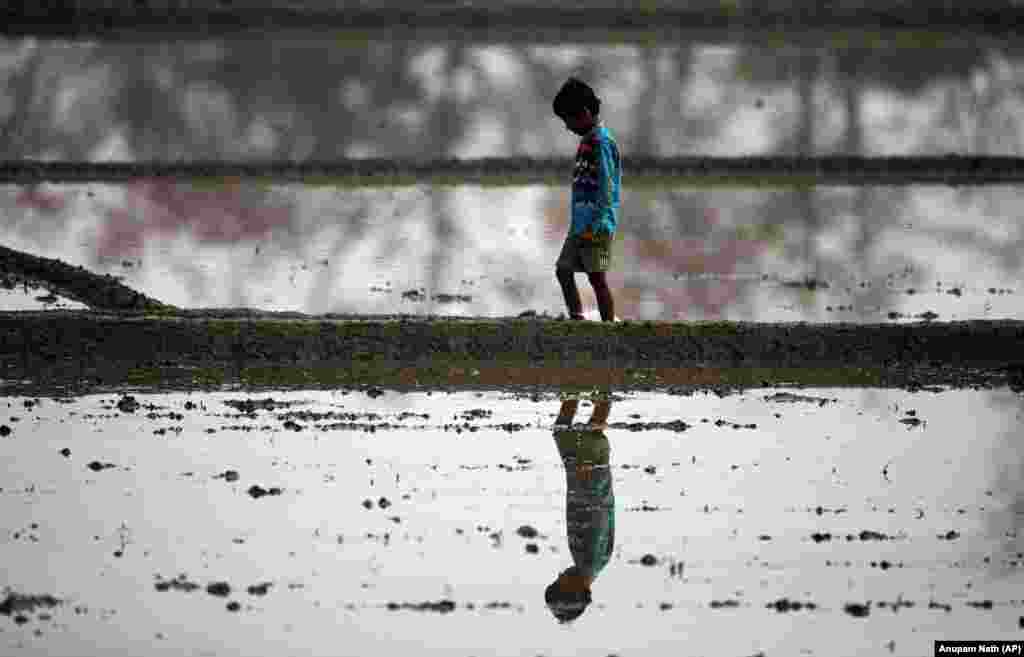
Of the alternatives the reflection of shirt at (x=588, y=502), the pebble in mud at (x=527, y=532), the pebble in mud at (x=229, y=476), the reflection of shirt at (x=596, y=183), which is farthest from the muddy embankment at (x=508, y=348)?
the pebble in mud at (x=527, y=532)

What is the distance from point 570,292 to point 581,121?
2.63ft

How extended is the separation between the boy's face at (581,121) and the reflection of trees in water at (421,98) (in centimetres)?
561

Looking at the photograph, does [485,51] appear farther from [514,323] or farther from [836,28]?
[514,323]

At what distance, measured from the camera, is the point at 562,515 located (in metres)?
5.99

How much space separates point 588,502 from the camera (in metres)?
6.15

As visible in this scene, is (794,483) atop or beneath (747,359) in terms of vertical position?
beneath

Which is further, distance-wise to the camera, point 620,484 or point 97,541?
point 620,484

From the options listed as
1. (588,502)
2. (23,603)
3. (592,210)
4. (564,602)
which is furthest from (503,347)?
(23,603)

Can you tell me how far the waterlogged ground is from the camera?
193 inches

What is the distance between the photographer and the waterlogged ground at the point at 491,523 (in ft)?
16.1

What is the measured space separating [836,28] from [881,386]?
13023 mm

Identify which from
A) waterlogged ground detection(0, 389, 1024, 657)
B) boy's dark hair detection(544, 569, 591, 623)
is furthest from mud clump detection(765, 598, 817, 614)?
boy's dark hair detection(544, 569, 591, 623)

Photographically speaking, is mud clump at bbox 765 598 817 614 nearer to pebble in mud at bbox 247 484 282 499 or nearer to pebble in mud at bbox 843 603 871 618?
pebble in mud at bbox 843 603 871 618

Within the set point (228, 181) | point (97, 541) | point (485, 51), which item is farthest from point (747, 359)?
point (485, 51)
